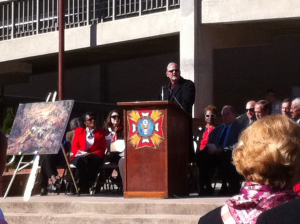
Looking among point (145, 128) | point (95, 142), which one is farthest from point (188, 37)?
point (145, 128)

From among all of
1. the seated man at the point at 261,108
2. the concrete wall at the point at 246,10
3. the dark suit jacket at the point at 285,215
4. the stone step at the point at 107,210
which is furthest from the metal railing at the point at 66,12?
the dark suit jacket at the point at 285,215

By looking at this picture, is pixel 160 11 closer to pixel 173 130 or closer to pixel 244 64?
pixel 244 64

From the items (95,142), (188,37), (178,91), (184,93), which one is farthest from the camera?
(188,37)

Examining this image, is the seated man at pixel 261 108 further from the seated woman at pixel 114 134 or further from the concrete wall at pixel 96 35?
the concrete wall at pixel 96 35

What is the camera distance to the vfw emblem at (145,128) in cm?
895

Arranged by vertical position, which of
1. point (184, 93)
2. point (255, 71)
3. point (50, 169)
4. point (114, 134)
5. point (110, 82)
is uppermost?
point (255, 71)

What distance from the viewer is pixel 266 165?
2469 millimetres

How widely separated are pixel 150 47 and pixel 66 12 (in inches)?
83.4

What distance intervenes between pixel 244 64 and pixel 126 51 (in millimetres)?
2861

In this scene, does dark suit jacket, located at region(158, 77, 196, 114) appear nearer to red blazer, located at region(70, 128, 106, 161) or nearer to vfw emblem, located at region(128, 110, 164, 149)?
vfw emblem, located at region(128, 110, 164, 149)

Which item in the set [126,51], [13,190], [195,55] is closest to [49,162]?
[13,190]

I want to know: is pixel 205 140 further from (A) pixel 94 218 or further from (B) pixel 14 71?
(B) pixel 14 71

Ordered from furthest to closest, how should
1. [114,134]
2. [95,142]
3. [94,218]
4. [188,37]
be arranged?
[188,37]
[114,134]
[95,142]
[94,218]

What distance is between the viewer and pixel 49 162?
10.6m
